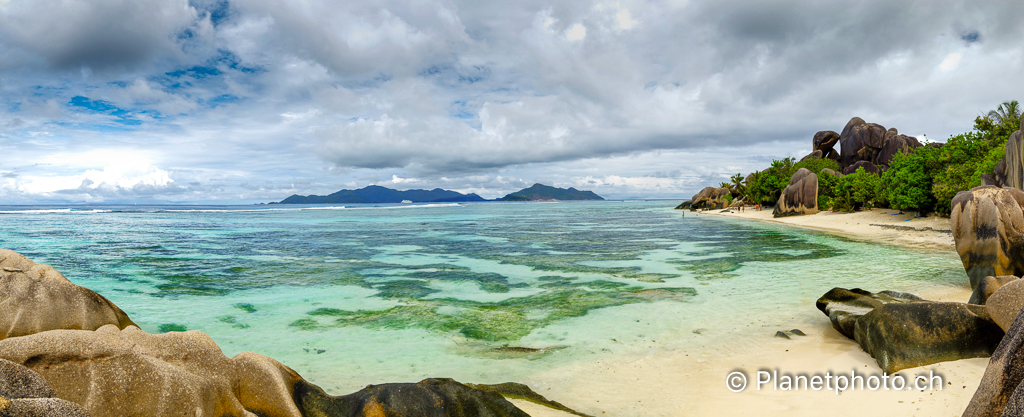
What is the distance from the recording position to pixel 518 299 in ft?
41.3

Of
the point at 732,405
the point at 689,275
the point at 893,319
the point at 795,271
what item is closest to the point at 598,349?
the point at 732,405

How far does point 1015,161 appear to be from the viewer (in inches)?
757

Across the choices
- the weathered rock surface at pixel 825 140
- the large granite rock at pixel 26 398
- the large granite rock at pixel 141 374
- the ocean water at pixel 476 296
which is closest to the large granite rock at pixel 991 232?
the ocean water at pixel 476 296

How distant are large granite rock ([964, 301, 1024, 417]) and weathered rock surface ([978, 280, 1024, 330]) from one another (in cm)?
442

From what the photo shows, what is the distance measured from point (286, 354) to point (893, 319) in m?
Answer: 9.99

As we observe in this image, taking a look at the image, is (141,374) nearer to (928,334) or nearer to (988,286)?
(928,334)

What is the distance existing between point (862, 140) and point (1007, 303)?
78030 millimetres

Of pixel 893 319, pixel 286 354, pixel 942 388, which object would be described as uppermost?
pixel 893 319

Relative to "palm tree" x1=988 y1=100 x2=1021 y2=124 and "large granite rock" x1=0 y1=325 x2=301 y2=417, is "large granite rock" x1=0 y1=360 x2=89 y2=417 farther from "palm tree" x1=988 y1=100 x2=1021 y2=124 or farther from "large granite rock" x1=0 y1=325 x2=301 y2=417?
"palm tree" x1=988 y1=100 x2=1021 y2=124

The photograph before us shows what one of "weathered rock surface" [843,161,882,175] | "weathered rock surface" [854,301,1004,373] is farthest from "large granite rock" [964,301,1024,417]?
"weathered rock surface" [843,161,882,175]

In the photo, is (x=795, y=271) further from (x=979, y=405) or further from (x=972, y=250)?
(x=979, y=405)

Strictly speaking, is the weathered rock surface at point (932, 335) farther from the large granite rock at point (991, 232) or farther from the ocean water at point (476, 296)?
the large granite rock at point (991, 232)

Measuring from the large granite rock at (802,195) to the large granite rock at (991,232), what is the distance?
38.4 m

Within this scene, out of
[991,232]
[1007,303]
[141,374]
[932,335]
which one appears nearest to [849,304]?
[932,335]
